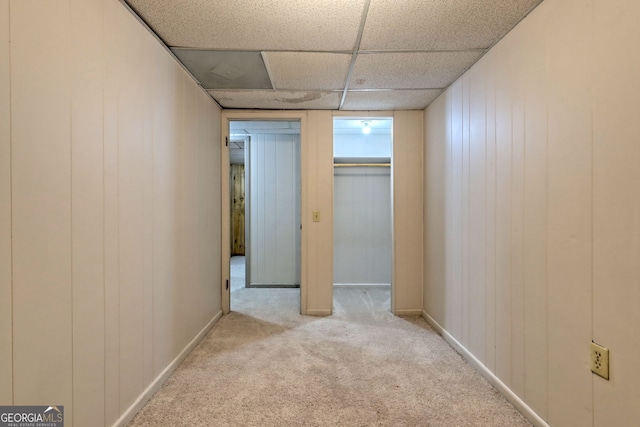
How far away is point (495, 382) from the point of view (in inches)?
67.1

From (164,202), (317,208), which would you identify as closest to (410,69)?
(317,208)

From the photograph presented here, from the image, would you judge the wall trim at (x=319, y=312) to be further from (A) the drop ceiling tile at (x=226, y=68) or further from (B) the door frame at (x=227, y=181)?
(A) the drop ceiling tile at (x=226, y=68)

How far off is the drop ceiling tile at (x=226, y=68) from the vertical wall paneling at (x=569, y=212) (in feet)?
5.60

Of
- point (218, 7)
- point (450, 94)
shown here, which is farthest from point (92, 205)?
point (450, 94)

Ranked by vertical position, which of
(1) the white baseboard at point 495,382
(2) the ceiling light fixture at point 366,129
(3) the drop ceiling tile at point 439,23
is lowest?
(1) the white baseboard at point 495,382

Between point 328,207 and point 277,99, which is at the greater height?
point 277,99

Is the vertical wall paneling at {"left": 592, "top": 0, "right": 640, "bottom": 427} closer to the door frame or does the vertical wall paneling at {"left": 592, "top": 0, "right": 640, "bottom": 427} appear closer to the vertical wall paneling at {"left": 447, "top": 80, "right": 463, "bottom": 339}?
the vertical wall paneling at {"left": 447, "top": 80, "right": 463, "bottom": 339}

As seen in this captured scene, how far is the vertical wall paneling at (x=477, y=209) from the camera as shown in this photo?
1.87 meters

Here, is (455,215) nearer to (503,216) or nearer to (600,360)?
(503,216)

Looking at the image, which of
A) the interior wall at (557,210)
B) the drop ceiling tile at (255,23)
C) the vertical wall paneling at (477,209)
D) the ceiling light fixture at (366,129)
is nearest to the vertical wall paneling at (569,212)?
the interior wall at (557,210)

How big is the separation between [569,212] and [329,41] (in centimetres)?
160

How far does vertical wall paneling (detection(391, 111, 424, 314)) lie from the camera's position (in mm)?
3029

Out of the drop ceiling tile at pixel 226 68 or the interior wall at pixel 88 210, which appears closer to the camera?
the interior wall at pixel 88 210

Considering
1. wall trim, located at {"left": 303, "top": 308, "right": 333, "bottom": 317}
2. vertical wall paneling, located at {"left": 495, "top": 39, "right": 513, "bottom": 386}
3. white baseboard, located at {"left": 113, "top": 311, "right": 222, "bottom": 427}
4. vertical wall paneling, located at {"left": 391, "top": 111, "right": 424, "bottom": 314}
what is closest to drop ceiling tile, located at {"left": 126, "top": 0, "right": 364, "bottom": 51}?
vertical wall paneling, located at {"left": 495, "top": 39, "right": 513, "bottom": 386}
